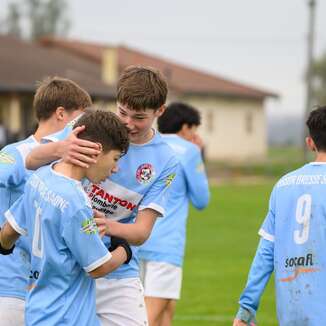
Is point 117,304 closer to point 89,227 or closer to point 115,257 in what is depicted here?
point 115,257

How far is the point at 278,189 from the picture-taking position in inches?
214

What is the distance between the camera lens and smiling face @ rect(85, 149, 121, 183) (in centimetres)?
473

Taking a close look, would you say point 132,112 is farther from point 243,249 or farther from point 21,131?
point 21,131

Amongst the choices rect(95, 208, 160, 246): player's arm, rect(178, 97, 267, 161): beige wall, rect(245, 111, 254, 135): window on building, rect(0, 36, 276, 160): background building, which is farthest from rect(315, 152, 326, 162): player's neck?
rect(245, 111, 254, 135): window on building

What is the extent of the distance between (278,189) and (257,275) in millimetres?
479

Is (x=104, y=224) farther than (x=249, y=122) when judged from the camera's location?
No

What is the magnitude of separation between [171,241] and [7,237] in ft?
11.3

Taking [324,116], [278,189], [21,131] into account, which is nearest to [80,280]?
[278,189]

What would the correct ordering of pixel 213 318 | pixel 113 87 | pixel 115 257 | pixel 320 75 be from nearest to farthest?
pixel 115 257 < pixel 213 318 < pixel 113 87 < pixel 320 75

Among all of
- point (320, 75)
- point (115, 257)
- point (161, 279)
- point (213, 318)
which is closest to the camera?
point (115, 257)

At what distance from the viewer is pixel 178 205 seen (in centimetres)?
854

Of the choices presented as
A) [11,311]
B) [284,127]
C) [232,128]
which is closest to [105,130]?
[11,311]

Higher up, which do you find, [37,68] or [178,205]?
[178,205]

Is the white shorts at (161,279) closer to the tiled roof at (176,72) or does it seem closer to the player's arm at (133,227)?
the player's arm at (133,227)
